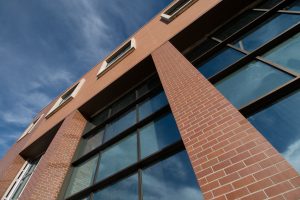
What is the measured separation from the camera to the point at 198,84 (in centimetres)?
370

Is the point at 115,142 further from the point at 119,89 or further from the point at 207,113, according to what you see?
the point at 207,113

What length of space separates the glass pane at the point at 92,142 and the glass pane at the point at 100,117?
552 millimetres

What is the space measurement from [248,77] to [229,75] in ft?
1.43

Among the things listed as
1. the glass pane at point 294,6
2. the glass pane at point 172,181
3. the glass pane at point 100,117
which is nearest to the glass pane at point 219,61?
the glass pane at point 294,6

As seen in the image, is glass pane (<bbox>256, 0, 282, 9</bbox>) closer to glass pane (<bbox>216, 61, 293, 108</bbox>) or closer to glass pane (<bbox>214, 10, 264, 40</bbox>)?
glass pane (<bbox>214, 10, 264, 40</bbox>)

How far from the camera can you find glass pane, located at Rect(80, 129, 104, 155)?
20.5ft

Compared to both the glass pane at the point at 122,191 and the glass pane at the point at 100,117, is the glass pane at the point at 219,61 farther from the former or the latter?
the glass pane at the point at 100,117

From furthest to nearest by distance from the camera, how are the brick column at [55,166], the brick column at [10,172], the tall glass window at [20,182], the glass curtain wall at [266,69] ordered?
the brick column at [10,172] → the tall glass window at [20,182] → the brick column at [55,166] → the glass curtain wall at [266,69]

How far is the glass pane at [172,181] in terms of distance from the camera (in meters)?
3.09

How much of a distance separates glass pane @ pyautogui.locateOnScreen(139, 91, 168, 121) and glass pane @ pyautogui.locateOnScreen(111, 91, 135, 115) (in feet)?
3.21

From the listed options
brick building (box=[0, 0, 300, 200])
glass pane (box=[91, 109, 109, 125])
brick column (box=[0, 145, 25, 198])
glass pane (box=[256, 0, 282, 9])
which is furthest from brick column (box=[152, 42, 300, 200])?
brick column (box=[0, 145, 25, 198])

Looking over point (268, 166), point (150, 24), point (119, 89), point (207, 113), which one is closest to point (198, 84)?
point (207, 113)

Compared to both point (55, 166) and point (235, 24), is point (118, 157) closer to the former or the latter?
point (55, 166)

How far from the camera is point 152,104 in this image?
546 cm
